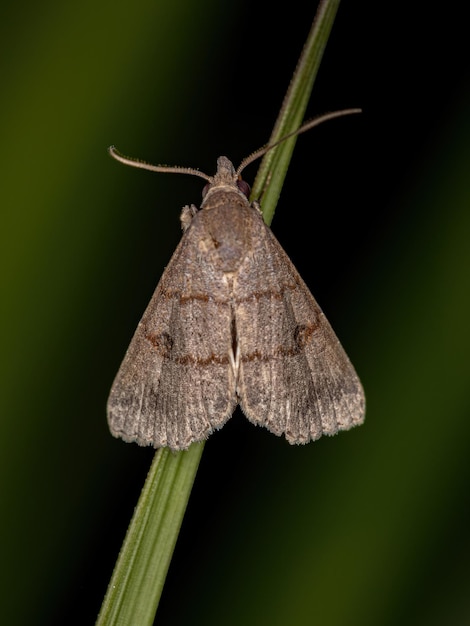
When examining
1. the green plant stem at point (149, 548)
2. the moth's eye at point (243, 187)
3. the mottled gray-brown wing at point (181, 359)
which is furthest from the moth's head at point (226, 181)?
the green plant stem at point (149, 548)

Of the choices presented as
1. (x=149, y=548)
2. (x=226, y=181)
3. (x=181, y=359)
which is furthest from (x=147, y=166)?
(x=149, y=548)

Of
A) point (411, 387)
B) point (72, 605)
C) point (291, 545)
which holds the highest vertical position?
point (411, 387)

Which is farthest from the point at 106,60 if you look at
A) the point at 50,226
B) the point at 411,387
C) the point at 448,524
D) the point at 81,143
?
the point at 448,524

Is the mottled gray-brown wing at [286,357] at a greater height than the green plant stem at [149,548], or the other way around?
the mottled gray-brown wing at [286,357]

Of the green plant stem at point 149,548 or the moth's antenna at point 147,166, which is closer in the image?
the green plant stem at point 149,548

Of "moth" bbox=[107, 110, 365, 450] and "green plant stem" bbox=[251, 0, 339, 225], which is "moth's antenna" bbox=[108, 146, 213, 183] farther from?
"green plant stem" bbox=[251, 0, 339, 225]

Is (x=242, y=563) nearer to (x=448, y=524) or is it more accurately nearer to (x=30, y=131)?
(x=448, y=524)

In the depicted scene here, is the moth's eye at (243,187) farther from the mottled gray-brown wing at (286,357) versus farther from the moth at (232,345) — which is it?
the mottled gray-brown wing at (286,357)

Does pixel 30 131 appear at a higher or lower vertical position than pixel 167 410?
higher
